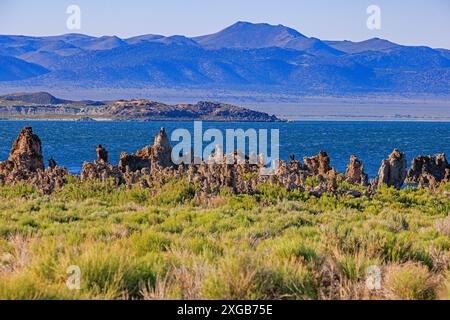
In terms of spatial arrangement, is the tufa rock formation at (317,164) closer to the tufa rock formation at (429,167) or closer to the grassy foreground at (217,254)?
the tufa rock formation at (429,167)

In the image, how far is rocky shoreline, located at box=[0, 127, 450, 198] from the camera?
2225 cm

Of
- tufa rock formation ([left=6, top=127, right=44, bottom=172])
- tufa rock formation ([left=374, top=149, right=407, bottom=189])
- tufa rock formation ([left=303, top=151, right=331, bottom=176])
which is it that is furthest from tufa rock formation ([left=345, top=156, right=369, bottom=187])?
tufa rock formation ([left=6, top=127, right=44, bottom=172])

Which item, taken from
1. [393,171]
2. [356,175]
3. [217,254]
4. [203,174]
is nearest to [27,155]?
[203,174]

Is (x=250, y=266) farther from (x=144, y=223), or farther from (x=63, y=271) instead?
(x=144, y=223)

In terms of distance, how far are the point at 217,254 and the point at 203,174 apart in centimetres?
1476

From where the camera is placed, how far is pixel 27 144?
1054 inches

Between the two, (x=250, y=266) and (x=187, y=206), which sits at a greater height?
(x=250, y=266)

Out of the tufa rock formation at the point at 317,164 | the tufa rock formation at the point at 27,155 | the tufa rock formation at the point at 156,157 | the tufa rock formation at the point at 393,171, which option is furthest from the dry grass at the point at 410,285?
the tufa rock formation at the point at 317,164

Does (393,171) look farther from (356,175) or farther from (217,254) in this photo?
(217,254)

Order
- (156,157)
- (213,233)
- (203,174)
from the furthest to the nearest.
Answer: (156,157)
(203,174)
(213,233)

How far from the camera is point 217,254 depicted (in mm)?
9953

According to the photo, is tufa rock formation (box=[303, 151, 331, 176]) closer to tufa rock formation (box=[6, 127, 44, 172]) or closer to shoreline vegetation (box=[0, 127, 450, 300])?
shoreline vegetation (box=[0, 127, 450, 300])
